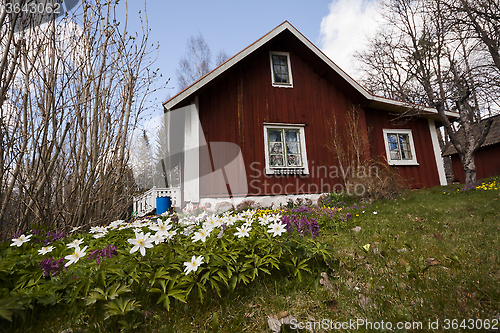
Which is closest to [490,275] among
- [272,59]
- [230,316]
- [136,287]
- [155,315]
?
[230,316]

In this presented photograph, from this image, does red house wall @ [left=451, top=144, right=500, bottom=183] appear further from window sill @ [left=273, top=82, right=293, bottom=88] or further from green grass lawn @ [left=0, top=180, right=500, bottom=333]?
green grass lawn @ [left=0, top=180, right=500, bottom=333]

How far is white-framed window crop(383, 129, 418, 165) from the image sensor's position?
9.79m

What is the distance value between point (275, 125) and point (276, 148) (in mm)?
789

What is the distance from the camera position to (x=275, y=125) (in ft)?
27.6

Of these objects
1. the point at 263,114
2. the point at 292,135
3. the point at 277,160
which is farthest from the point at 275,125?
the point at 277,160

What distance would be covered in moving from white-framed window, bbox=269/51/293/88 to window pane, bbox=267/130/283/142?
5.68ft

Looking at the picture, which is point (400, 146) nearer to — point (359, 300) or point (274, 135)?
point (274, 135)

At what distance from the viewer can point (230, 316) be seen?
1757 millimetres

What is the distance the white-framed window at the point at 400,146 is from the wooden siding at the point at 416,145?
18cm

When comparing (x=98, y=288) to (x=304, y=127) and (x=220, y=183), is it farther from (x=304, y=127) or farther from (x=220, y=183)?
(x=304, y=127)

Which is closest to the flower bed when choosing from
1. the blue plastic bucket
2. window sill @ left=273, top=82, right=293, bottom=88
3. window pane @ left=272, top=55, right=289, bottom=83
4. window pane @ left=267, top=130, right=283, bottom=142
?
window pane @ left=267, top=130, right=283, bottom=142

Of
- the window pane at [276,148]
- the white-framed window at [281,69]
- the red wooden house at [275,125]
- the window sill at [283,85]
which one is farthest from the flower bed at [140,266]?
the white-framed window at [281,69]

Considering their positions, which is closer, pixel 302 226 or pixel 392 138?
pixel 302 226

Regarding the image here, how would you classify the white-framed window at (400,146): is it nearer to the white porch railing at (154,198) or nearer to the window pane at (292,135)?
the window pane at (292,135)
